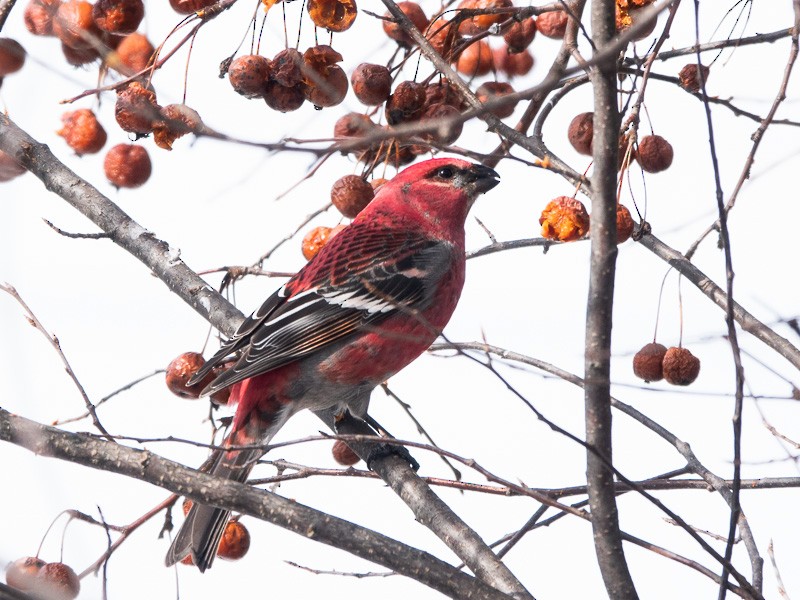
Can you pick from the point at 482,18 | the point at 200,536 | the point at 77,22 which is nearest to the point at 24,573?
the point at 200,536

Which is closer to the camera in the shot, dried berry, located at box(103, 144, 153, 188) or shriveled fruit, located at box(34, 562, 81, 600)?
shriveled fruit, located at box(34, 562, 81, 600)

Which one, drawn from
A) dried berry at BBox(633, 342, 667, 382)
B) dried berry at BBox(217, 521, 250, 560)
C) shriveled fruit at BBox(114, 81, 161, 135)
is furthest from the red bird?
shriveled fruit at BBox(114, 81, 161, 135)

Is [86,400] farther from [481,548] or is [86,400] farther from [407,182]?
[407,182]

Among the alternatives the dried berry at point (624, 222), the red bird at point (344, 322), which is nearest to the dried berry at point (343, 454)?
the red bird at point (344, 322)

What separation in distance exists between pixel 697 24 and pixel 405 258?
7.14 ft

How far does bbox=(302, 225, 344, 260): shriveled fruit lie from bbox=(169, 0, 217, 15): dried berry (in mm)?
994

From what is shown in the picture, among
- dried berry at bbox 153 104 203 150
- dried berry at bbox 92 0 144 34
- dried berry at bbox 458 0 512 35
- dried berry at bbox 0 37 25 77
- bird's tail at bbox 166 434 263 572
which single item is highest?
dried berry at bbox 458 0 512 35

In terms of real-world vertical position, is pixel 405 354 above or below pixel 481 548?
above

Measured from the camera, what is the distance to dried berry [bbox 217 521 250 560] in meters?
3.39

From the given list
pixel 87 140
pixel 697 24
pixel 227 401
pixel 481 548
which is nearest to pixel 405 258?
pixel 227 401

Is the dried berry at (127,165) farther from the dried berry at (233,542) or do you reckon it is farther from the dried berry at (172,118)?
the dried berry at (233,542)

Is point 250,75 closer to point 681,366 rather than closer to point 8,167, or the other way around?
point 8,167

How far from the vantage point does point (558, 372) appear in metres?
2.62

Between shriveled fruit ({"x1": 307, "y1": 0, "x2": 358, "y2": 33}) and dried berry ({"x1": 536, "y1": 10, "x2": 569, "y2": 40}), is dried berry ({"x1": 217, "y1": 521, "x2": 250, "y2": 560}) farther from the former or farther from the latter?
dried berry ({"x1": 536, "y1": 10, "x2": 569, "y2": 40})
